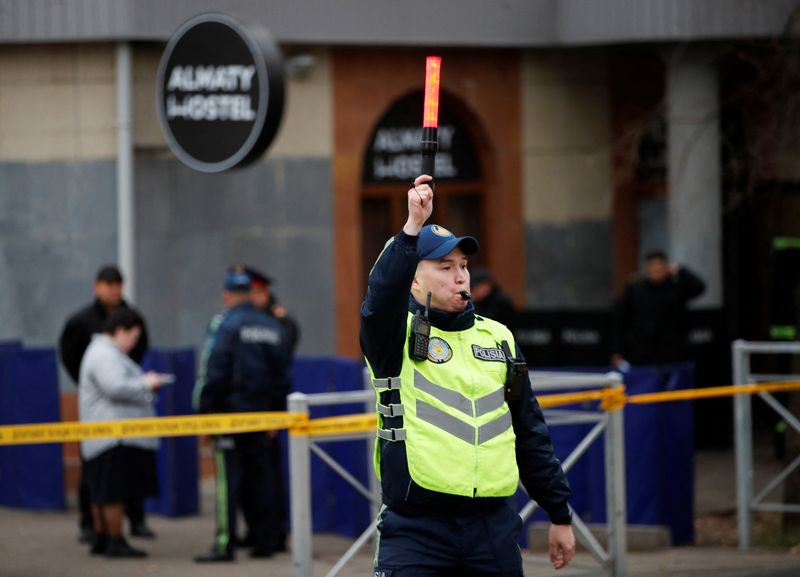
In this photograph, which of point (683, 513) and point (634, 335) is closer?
point (683, 513)

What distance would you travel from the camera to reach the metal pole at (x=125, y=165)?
1498 centimetres

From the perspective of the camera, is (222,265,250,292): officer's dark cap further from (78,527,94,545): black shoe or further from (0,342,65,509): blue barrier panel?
(0,342,65,509): blue barrier panel

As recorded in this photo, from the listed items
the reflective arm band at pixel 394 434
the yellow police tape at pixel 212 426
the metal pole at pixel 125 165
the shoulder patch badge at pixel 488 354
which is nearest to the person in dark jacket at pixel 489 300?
the yellow police tape at pixel 212 426

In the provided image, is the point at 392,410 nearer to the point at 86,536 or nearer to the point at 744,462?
the point at 744,462

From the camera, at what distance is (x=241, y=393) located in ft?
34.2

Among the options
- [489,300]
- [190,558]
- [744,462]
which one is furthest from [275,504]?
[744,462]

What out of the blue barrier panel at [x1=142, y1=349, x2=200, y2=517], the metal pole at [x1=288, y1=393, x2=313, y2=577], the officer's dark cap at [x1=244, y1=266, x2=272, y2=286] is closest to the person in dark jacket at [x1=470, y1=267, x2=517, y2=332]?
the officer's dark cap at [x1=244, y1=266, x2=272, y2=286]

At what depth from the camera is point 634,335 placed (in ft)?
47.9

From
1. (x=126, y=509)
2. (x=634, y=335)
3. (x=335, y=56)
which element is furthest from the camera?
(x=335, y=56)

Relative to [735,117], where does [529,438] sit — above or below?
below

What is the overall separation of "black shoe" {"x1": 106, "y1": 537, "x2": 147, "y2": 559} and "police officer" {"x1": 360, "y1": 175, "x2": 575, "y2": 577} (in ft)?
17.7

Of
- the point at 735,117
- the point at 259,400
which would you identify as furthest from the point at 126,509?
the point at 735,117

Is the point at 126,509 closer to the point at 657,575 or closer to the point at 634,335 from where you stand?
the point at 657,575

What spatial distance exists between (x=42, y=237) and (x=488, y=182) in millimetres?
5003
